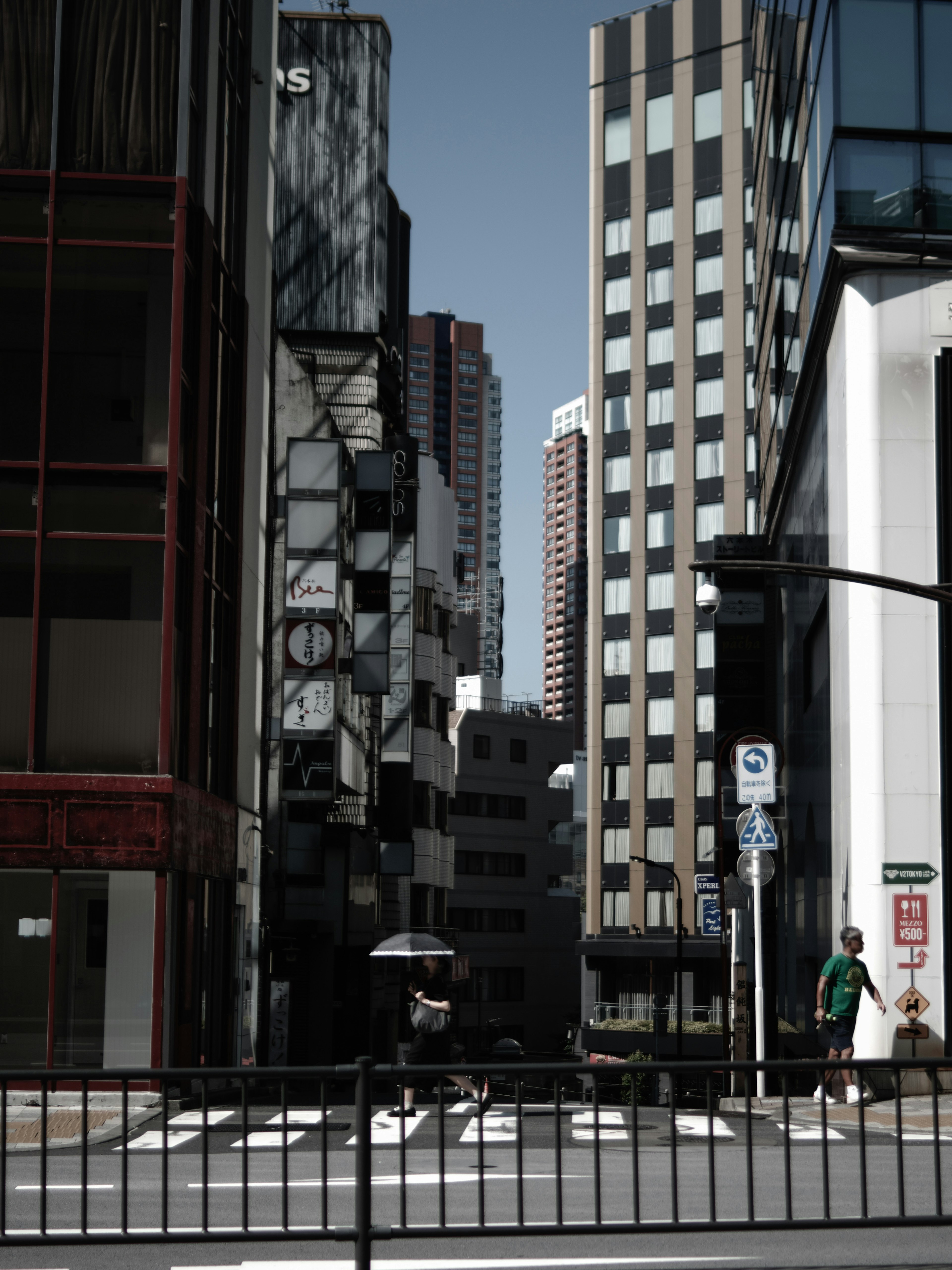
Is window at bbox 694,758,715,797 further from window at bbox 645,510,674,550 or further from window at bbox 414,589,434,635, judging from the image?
window at bbox 414,589,434,635

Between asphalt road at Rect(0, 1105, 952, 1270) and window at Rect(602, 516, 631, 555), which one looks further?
window at Rect(602, 516, 631, 555)

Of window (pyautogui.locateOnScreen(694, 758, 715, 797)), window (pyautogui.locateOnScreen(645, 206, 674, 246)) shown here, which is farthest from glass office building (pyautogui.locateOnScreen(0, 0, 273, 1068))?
window (pyautogui.locateOnScreen(645, 206, 674, 246))

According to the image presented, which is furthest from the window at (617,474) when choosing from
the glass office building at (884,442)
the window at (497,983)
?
the glass office building at (884,442)

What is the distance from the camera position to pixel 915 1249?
9.21 m

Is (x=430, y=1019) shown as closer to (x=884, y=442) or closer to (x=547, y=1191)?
(x=547, y=1191)

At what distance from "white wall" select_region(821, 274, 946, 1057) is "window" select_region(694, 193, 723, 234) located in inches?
2415

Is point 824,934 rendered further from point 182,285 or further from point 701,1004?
point 701,1004

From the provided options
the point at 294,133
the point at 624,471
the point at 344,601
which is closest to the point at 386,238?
the point at 294,133

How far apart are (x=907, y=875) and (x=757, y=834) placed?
7.35 ft

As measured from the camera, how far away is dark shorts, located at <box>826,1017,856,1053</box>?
17234 mm

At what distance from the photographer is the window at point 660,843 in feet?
260

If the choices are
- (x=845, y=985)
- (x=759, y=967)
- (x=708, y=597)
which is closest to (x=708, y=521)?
(x=708, y=597)

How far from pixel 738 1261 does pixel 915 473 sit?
52.6 feet

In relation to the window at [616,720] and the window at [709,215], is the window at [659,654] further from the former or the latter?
the window at [709,215]
